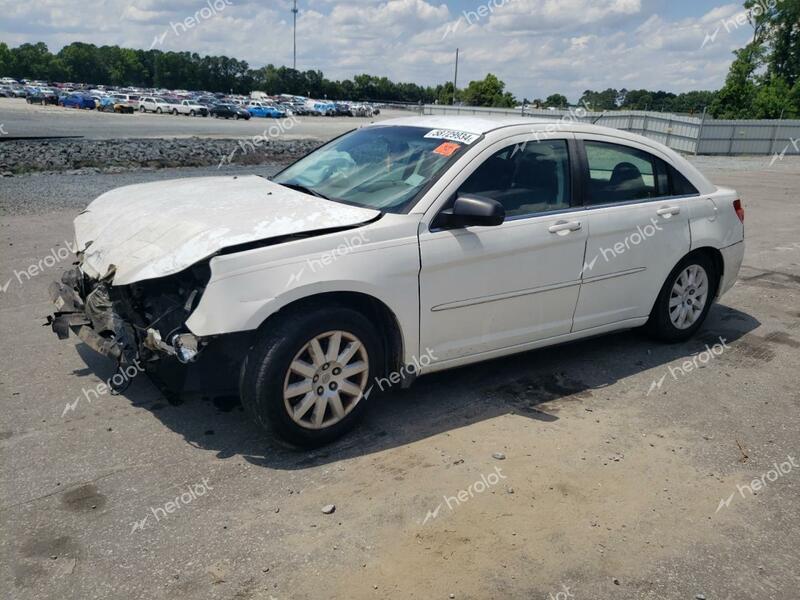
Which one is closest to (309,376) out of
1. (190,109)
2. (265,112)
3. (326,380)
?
(326,380)

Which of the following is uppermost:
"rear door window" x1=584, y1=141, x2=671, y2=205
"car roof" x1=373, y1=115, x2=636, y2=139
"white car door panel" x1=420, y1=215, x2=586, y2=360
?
"car roof" x1=373, y1=115, x2=636, y2=139

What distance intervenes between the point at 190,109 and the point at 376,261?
59415 mm

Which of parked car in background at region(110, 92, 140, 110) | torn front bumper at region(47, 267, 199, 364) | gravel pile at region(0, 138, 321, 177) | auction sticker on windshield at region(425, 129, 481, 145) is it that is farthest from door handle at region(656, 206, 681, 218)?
parked car in background at region(110, 92, 140, 110)

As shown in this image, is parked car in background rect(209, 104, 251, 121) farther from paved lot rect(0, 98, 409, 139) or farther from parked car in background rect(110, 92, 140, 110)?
parked car in background rect(110, 92, 140, 110)

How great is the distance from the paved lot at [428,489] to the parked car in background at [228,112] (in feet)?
182

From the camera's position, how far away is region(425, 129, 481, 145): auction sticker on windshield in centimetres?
445

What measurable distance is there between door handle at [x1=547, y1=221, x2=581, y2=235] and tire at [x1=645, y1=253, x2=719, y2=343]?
1.27 meters

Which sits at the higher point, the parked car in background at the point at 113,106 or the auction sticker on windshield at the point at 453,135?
the auction sticker on windshield at the point at 453,135

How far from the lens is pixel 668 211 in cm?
529

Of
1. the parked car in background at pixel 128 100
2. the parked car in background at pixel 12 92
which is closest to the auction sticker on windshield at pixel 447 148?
the parked car in background at pixel 128 100

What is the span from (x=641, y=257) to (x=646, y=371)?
88 cm

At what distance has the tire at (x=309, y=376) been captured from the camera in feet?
11.8

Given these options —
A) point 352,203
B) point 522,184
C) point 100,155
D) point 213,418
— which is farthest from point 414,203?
point 100,155

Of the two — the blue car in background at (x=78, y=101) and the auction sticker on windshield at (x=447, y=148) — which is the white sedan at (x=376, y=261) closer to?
the auction sticker on windshield at (x=447, y=148)
